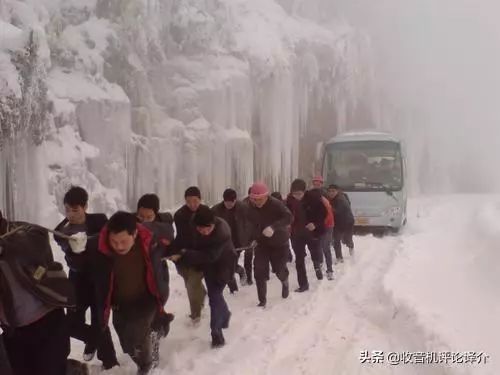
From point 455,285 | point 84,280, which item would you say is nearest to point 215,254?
point 84,280

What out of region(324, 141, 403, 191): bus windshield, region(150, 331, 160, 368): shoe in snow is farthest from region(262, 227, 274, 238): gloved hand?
region(324, 141, 403, 191): bus windshield

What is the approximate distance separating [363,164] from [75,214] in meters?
10.5

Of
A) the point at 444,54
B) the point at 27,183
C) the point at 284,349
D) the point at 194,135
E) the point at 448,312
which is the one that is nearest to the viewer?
the point at 284,349

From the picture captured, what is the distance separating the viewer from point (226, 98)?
14586 mm

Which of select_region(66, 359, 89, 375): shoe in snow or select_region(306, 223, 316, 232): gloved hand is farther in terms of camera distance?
select_region(306, 223, 316, 232): gloved hand

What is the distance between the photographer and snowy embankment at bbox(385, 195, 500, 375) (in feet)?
16.0

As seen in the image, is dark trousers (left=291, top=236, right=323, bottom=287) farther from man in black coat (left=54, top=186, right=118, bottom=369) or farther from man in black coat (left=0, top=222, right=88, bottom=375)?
man in black coat (left=0, top=222, right=88, bottom=375)

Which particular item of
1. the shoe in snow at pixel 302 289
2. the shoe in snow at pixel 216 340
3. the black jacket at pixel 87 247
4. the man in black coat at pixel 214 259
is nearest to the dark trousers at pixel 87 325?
the black jacket at pixel 87 247

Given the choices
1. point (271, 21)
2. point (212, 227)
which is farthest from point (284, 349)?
point (271, 21)

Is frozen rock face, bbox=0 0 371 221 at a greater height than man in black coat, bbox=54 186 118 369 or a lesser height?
greater

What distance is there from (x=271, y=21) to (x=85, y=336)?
48.2 feet

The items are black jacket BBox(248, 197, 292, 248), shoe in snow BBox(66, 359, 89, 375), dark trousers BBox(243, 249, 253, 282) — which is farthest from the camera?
dark trousers BBox(243, 249, 253, 282)

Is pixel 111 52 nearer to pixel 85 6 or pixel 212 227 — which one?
pixel 85 6

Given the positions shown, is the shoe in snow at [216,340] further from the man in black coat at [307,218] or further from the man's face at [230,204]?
the man in black coat at [307,218]
